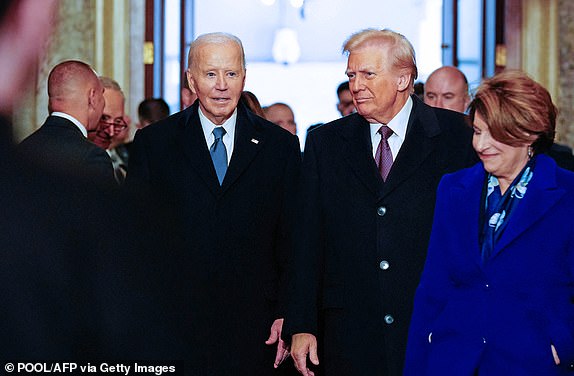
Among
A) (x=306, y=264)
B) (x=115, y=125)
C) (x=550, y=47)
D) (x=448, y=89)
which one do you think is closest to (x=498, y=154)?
(x=306, y=264)

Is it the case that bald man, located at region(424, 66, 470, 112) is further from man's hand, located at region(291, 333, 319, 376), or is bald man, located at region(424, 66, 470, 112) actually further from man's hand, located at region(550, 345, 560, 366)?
man's hand, located at region(550, 345, 560, 366)

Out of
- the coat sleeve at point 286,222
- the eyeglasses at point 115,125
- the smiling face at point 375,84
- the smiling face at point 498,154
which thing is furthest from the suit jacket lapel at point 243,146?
the eyeglasses at point 115,125

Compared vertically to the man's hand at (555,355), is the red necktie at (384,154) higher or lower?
higher

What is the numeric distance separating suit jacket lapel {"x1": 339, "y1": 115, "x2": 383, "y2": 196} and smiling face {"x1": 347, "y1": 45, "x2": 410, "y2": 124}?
63 millimetres

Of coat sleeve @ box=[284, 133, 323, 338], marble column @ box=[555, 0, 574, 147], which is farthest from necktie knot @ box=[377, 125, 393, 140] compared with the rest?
marble column @ box=[555, 0, 574, 147]

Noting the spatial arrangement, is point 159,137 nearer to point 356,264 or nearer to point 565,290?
point 356,264

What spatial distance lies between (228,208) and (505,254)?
1.28 meters

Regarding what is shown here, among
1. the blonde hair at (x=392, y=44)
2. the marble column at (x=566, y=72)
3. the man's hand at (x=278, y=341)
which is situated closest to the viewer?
the blonde hair at (x=392, y=44)

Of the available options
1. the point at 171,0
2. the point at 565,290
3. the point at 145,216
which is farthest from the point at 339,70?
the point at 145,216

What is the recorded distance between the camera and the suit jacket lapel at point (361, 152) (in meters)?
3.37

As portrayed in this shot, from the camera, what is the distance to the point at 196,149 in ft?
12.3

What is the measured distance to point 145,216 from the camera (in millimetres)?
721

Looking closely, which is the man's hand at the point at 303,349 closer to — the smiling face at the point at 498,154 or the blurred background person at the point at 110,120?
the smiling face at the point at 498,154

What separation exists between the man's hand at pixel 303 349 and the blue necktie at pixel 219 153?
2.38 ft
